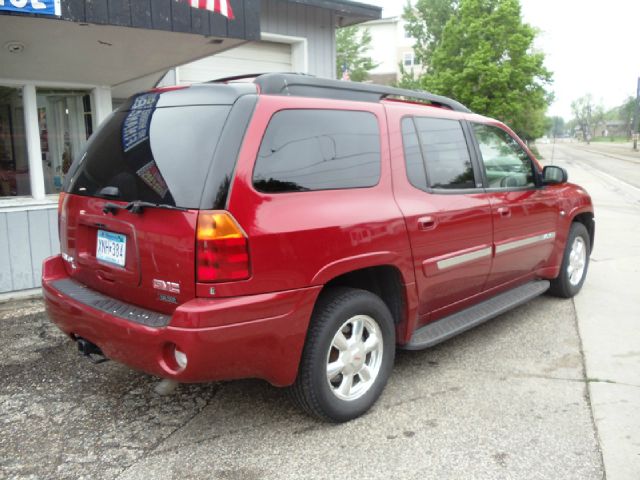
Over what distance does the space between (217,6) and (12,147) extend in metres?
2.80

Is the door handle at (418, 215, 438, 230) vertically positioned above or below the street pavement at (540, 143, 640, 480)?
above

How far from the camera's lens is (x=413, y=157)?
3.58 metres

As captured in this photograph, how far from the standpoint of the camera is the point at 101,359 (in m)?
3.34

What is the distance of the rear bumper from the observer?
2561 millimetres

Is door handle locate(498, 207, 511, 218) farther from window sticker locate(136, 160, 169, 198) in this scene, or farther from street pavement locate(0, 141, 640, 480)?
window sticker locate(136, 160, 169, 198)

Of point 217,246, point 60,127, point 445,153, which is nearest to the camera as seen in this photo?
point 217,246

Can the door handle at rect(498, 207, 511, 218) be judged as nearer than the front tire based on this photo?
No

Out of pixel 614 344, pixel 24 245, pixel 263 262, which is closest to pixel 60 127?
pixel 24 245

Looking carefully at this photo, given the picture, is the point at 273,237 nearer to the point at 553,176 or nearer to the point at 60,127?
the point at 553,176

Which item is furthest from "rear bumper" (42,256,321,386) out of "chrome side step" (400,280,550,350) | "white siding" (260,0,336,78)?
"white siding" (260,0,336,78)

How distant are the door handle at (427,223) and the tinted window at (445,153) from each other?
25cm

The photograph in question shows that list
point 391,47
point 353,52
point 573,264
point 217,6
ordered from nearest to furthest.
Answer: point 217,6, point 573,264, point 353,52, point 391,47

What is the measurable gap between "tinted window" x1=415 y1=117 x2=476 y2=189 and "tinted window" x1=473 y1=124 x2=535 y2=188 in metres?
0.27

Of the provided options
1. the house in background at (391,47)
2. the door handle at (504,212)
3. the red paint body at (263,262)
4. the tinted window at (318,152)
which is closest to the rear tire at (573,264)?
the door handle at (504,212)
